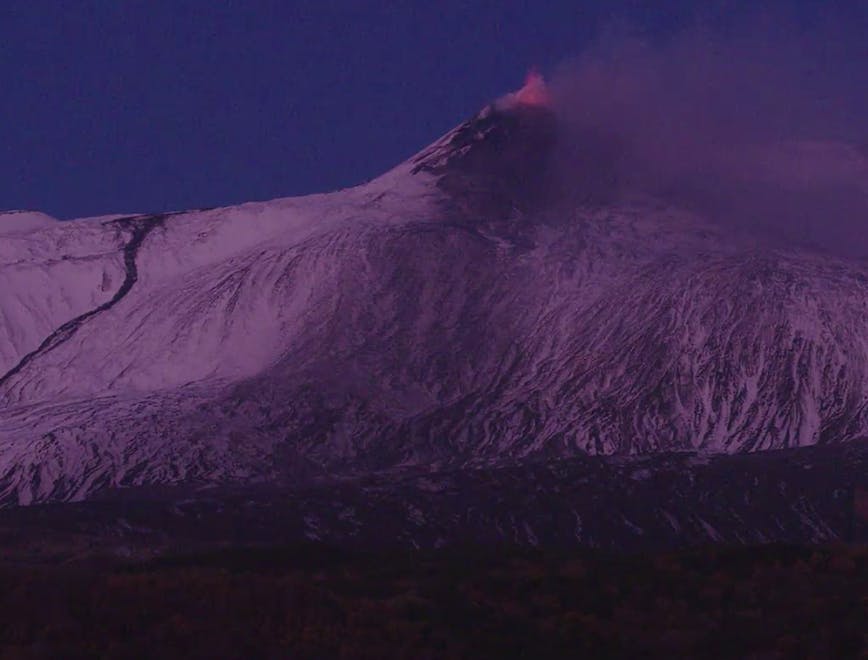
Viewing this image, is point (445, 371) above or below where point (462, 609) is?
above

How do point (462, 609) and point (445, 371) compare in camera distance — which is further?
point (445, 371)

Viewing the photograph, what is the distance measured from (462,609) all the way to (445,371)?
10027 cm

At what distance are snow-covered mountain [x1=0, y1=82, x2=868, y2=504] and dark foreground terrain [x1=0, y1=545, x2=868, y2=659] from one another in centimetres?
7021

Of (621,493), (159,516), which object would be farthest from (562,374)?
(159,516)

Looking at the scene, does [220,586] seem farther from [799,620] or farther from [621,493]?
Result: [621,493]

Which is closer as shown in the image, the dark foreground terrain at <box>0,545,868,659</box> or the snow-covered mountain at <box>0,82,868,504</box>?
the dark foreground terrain at <box>0,545,868,659</box>

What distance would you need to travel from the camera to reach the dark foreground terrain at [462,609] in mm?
75250

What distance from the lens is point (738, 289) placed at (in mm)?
187000

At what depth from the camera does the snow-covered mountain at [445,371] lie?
16488cm

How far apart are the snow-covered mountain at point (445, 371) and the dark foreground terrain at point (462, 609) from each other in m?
70.2

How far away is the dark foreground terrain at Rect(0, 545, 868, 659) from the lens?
7525 centimetres

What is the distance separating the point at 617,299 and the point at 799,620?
111 meters

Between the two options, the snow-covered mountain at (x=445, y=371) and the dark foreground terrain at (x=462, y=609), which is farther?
the snow-covered mountain at (x=445, y=371)

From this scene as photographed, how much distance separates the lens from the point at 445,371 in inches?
7170
